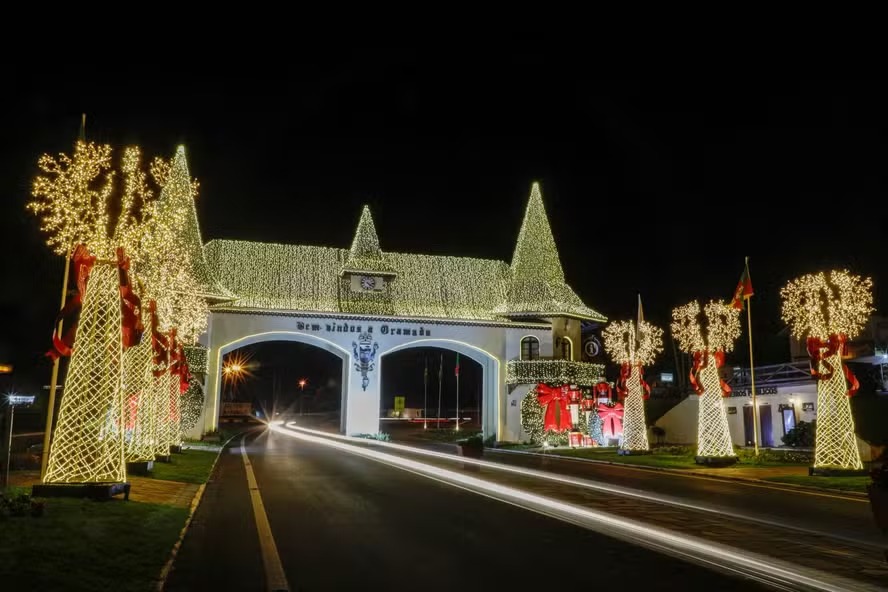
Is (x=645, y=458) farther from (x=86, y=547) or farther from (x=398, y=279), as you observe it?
(x=86, y=547)

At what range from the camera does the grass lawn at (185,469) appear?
17594mm

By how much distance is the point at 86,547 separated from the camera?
311 inches

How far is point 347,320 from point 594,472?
2167 cm

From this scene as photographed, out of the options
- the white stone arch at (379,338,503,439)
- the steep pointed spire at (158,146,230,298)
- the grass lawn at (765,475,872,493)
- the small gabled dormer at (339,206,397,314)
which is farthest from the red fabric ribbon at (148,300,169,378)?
the white stone arch at (379,338,503,439)

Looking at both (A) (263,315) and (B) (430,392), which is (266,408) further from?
(A) (263,315)

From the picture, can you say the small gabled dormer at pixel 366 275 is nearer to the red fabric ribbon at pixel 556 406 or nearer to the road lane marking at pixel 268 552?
the red fabric ribbon at pixel 556 406

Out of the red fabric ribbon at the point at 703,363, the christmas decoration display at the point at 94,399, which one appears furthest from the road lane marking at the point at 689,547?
the red fabric ribbon at the point at 703,363

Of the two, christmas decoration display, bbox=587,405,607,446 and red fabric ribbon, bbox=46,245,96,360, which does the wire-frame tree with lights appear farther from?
christmas decoration display, bbox=587,405,607,446

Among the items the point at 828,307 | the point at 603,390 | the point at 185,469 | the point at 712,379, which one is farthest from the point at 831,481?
the point at 603,390

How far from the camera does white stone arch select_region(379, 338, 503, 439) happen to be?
1688 inches

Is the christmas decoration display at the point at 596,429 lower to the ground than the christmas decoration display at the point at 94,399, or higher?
lower

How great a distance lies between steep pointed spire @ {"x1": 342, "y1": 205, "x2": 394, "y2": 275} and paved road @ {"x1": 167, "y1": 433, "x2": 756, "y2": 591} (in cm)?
2863

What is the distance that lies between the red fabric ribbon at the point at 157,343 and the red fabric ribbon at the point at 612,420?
2420 cm

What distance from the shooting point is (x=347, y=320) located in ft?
136
